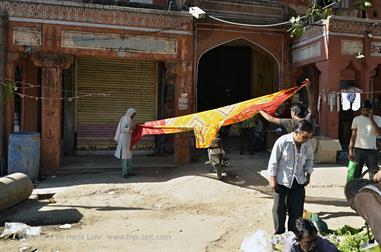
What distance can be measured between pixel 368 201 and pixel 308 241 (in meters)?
1.62

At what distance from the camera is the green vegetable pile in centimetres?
475

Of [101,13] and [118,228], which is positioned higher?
[101,13]

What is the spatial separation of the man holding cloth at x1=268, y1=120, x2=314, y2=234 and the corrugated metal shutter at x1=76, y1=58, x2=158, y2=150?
29.3 ft

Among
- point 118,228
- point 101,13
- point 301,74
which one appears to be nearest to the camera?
point 118,228

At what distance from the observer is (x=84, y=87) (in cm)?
1351

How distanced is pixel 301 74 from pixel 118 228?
9.64 metres

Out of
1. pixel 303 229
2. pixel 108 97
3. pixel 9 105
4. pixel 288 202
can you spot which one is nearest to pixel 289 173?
pixel 288 202

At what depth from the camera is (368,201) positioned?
7.37 ft

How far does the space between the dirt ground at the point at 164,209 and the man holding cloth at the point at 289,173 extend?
0.86 meters

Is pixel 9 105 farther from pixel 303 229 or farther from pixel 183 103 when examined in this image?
pixel 303 229

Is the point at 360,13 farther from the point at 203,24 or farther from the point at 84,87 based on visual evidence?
the point at 84,87

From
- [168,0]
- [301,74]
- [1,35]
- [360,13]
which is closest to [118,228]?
[1,35]

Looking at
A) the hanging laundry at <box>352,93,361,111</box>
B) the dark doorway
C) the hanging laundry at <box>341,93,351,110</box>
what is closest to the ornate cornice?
the hanging laundry at <box>341,93,351,110</box>

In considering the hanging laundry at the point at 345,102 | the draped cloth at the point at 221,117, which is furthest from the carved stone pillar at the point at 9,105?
the hanging laundry at the point at 345,102
